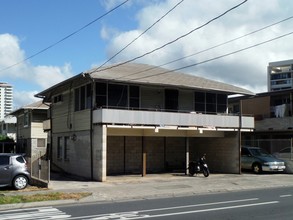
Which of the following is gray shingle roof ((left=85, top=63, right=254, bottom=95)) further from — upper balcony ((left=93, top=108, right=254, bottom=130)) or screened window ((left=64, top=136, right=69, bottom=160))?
screened window ((left=64, top=136, right=69, bottom=160))

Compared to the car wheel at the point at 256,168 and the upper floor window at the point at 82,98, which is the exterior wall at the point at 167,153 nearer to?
the car wheel at the point at 256,168

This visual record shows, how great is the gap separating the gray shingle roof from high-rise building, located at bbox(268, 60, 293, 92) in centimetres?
11379

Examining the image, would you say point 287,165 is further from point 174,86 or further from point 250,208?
point 250,208

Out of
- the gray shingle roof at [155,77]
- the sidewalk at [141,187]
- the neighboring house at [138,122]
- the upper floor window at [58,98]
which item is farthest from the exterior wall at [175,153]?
the upper floor window at [58,98]

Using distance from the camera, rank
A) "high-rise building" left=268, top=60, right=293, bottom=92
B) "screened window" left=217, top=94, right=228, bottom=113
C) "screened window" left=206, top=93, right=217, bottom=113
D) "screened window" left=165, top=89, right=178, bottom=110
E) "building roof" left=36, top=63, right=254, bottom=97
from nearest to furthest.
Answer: "building roof" left=36, top=63, right=254, bottom=97
"screened window" left=165, top=89, right=178, bottom=110
"screened window" left=206, top=93, right=217, bottom=113
"screened window" left=217, top=94, right=228, bottom=113
"high-rise building" left=268, top=60, right=293, bottom=92

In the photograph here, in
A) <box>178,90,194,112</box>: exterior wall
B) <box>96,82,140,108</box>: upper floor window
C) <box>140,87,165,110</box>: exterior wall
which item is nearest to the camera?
<box>96,82,140,108</box>: upper floor window

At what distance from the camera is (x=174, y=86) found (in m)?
25.5

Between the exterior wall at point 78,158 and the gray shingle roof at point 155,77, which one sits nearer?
the gray shingle roof at point 155,77

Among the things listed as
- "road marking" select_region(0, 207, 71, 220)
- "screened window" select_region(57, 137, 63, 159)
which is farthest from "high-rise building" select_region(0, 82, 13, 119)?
"road marking" select_region(0, 207, 71, 220)

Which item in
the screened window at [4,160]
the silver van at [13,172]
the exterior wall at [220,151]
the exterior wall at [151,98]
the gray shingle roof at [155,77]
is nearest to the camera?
the silver van at [13,172]

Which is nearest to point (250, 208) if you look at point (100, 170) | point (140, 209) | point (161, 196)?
point (140, 209)

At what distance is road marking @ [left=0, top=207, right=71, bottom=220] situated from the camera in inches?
456

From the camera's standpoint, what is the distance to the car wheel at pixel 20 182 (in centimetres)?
1856

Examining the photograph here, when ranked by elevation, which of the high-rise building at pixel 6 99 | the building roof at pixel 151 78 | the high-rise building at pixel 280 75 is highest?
the high-rise building at pixel 280 75
